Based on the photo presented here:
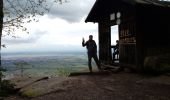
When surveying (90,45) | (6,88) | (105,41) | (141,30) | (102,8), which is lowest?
(6,88)

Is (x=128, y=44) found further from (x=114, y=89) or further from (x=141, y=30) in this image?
(x=114, y=89)

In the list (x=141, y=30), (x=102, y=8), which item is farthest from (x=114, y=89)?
(x=102, y=8)

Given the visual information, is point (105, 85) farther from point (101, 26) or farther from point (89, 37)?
point (101, 26)

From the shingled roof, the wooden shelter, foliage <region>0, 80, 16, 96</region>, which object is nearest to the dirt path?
foliage <region>0, 80, 16, 96</region>

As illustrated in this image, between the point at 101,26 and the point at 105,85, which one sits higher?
the point at 101,26

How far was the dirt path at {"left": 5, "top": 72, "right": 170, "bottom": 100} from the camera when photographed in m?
12.8

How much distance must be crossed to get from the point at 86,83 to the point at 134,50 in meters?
4.36

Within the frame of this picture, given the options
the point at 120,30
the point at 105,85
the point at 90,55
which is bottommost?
the point at 105,85

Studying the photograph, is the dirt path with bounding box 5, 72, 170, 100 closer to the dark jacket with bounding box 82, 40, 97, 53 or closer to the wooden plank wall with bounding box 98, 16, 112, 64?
the dark jacket with bounding box 82, 40, 97, 53

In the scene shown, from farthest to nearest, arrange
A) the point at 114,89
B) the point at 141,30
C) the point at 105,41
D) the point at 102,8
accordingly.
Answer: the point at 105,41, the point at 102,8, the point at 141,30, the point at 114,89

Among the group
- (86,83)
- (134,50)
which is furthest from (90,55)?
(86,83)

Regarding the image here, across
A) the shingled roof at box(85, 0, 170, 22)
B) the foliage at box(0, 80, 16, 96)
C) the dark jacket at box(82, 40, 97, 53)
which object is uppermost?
the shingled roof at box(85, 0, 170, 22)

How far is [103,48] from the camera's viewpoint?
23469 millimetres

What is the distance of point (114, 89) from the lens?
14.0 m
